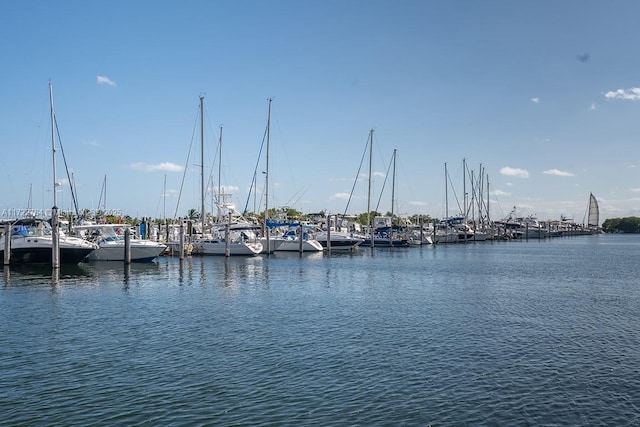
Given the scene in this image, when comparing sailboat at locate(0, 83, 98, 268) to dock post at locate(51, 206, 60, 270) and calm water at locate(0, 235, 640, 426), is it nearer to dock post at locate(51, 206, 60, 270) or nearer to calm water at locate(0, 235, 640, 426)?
dock post at locate(51, 206, 60, 270)

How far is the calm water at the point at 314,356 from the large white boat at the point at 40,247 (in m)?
13.0

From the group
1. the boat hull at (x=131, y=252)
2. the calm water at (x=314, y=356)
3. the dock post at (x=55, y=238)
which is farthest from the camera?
the boat hull at (x=131, y=252)

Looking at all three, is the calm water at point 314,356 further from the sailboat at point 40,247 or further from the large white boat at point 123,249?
the large white boat at point 123,249

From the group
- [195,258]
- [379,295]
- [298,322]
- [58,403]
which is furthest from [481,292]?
[195,258]

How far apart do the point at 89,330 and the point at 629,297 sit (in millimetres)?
36306

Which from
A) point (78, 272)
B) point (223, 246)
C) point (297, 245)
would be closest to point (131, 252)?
point (78, 272)

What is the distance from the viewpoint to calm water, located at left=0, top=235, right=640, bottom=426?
15.8m

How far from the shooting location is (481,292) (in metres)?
42.2

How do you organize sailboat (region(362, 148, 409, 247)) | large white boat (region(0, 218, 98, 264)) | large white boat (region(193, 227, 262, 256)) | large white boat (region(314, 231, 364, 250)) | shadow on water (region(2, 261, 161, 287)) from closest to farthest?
shadow on water (region(2, 261, 161, 287)) → large white boat (region(0, 218, 98, 264)) → large white boat (region(193, 227, 262, 256)) → large white boat (region(314, 231, 364, 250)) → sailboat (region(362, 148, 409, 247))

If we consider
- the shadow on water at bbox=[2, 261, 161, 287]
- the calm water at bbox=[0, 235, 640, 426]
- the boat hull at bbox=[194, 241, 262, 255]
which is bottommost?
the calm water at bbox=[0, 235, 640, 426]

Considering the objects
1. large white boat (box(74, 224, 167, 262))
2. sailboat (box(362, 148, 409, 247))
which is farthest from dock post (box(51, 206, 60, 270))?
sailboat (box(362, 148, 409, 247))

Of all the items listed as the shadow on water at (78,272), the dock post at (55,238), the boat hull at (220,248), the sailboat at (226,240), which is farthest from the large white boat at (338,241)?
the dock post at (55,238)

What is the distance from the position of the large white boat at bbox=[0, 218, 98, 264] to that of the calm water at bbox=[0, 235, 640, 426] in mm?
12971

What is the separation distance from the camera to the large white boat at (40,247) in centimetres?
5528
